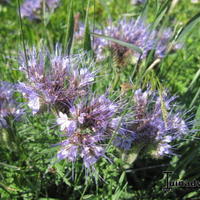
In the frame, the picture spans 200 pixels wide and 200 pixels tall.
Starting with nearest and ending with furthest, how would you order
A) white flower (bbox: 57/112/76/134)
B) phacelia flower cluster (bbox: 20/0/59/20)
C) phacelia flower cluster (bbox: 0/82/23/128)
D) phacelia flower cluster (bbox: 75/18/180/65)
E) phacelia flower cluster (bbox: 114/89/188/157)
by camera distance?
white flower (bbox: 57/112/76/134) < phacelia flower cluster (bbox: 114/89/188/157) < phacelia flower cluster (bbox: 0/82/23/128) < phacelia flower cluster (bbox: 75/18/180/65) < phacelia flower cluster (bbox: 20/0/59/20)

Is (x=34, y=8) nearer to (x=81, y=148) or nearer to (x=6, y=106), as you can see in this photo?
(x=6, y=106)

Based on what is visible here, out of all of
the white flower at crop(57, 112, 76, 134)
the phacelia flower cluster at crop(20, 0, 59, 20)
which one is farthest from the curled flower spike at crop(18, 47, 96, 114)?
the phacelia flower cluster at crop(20, 0, 59, 20)

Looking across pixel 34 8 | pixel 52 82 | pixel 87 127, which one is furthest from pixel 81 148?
pixel 34 8

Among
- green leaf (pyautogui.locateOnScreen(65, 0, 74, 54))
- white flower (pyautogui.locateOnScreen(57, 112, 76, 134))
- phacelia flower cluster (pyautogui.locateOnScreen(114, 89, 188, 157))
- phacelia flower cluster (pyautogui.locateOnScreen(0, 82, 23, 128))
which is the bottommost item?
phacelia flower cluster (pyautogui.locateOnScreen(0, 82, 23, 128))

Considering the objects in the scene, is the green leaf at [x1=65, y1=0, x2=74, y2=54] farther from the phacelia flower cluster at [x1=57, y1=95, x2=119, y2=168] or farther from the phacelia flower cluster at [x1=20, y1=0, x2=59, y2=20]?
the phacelia flower cluster at [x1=20, y1=0, x2=59, y2=20]

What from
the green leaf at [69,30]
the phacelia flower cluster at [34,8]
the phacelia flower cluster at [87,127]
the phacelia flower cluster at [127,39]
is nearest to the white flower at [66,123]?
the phacelia flower cluster at [87,127]

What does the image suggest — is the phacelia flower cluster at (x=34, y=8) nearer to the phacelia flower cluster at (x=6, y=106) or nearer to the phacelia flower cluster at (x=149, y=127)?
the phacelia flower cluster at (x=6, y=106)

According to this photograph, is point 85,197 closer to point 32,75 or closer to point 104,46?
point 32,75
